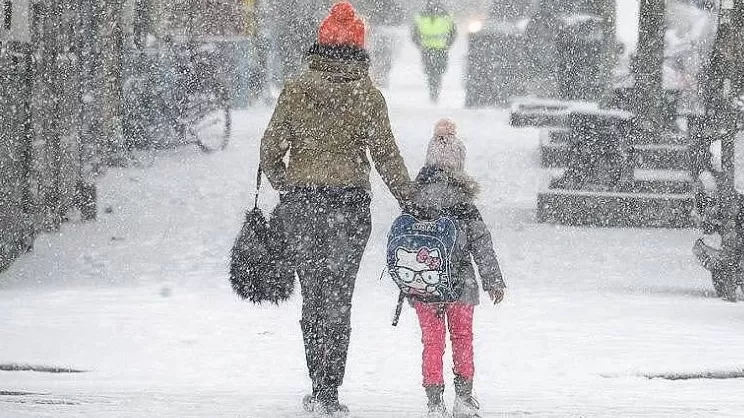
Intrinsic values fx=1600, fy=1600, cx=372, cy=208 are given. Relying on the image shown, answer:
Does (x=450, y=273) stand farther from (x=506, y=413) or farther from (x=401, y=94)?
(x=401, y=94)

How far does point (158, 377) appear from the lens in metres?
8.87

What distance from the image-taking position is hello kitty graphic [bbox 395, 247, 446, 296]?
7242 millimetres

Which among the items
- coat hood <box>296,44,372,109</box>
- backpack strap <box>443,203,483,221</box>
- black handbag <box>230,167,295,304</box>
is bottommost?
black handbag <box>230,167,295,304</box>

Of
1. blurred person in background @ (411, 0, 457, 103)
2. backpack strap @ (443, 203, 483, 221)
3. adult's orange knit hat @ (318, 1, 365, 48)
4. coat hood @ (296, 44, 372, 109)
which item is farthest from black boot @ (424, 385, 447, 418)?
blurred person in background @ (411, 0, 457, 103)

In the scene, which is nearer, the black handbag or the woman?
the woman

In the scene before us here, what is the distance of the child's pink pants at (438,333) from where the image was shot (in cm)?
738

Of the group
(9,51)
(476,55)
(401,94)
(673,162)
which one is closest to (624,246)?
(673,162)

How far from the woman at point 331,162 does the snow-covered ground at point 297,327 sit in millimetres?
716

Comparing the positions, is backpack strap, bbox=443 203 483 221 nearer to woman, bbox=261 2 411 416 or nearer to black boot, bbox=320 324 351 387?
woman, bbox=261 2 411 416

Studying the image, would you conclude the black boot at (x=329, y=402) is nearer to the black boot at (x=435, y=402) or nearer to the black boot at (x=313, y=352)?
the black boot at (x=313, y=352)

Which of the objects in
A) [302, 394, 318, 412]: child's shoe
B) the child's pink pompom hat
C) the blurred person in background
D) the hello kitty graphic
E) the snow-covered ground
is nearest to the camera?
the hello kitty graphic

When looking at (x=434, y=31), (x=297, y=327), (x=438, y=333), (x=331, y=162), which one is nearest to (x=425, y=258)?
(x=438, y=333)

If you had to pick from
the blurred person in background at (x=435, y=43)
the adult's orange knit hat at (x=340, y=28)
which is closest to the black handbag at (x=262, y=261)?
the adult's orange knit hat at (x=340, y=28)

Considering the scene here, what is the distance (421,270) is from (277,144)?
0.87m
